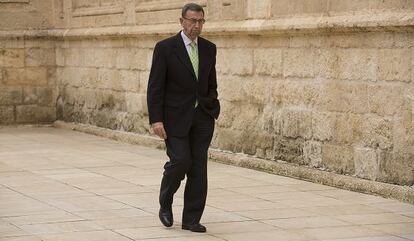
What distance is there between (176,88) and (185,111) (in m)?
0.20

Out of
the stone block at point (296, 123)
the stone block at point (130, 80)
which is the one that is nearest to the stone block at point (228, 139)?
the stone block at point (296, 123)

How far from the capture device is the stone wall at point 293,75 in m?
9.84

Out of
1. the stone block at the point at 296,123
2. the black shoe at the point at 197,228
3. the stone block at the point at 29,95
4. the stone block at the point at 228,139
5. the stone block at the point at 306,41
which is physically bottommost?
the black shoe at the point at 197,228

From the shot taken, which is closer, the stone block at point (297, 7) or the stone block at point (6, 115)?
the stone block at point (297, 7)

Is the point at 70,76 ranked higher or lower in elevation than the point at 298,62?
lower

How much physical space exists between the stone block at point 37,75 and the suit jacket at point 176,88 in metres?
11.3

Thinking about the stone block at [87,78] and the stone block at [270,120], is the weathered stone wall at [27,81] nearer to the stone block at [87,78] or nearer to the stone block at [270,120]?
the stone block at [87,78]

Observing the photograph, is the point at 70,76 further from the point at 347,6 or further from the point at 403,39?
the point at 403,39

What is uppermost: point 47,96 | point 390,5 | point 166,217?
point 390,5

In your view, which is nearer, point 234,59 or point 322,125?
point 322,125

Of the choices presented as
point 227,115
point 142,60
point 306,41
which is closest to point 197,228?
point 306,41

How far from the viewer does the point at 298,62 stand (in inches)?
451

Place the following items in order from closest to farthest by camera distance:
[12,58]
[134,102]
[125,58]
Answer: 1. [134,102]
2. [125,58]
3. [12,58]

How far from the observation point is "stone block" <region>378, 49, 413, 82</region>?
31.5 ft
